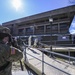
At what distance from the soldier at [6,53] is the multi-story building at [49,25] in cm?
1624

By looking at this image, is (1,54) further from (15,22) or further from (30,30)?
(15,22)

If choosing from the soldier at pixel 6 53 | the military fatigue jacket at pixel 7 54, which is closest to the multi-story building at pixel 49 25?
the soldier at pixel 6 53

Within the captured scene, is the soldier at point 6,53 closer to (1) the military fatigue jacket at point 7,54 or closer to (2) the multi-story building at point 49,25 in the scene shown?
(1) the military fatigue jacket at point 7,54

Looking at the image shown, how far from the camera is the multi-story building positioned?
69.1ft

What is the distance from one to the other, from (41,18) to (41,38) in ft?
15.0

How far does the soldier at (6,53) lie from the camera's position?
73.1 inches

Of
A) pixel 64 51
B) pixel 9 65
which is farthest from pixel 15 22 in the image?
pixel 9 65

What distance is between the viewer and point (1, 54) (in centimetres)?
185

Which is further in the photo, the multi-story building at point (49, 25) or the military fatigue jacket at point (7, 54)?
the multi-story building at point (49, 25)

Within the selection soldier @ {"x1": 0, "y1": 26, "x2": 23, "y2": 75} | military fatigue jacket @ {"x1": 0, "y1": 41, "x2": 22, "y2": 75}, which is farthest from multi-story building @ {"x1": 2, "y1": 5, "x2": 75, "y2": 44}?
military fatigue jacket @ {"x1": 0, "y1": 41, "x2": 22, "y2": 75}

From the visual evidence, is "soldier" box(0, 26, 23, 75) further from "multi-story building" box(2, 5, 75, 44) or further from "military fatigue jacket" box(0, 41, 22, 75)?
"multi-story building" box(2, 5, 75, 44)

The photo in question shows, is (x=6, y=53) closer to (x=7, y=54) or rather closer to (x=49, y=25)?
(x=7, y=54)

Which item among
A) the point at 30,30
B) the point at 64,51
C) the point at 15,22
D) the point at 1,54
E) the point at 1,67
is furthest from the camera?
the point at 15,22

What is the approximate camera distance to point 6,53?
1.85 m
